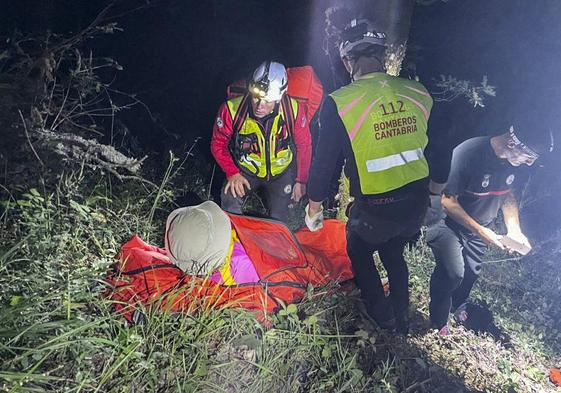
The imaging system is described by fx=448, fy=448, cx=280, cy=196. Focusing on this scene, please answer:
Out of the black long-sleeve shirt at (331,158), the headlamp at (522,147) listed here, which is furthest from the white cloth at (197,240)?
the headlamp at (522,147)

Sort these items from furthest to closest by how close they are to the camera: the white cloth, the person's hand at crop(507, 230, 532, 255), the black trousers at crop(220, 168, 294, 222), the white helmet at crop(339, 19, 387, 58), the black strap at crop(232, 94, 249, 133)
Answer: the black trousers at crop(220, 168, 294, 222)
the black strap at crop(232, 94, 249, 133)
the person's hand at crop(507, 230, 532, 255)
the white helmet at crop(339, 19, 387, 58)
the white cloth

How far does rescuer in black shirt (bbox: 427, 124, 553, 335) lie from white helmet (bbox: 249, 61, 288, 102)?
59.9 inches

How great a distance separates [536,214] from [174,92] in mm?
4712

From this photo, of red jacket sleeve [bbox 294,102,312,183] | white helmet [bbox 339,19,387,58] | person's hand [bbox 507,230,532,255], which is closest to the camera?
white helmet [bbox 339,19,387,58]

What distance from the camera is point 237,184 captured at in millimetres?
3998

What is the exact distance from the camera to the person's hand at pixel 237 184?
13.1ft

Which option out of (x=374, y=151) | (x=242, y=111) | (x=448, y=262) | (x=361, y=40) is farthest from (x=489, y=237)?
(x=242, y=111)

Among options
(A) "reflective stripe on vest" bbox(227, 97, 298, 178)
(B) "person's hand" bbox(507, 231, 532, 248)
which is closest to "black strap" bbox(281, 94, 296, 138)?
(A) "reflective stripe on vest" bbox(227, 97, 298, 178)

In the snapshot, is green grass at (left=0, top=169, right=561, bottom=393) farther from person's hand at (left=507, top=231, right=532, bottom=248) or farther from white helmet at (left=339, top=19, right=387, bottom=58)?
white helmet at (left=339, top=19, right=387, bottom=58)

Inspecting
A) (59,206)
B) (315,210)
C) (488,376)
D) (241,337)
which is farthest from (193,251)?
(488,376)

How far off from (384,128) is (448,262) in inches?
55.6

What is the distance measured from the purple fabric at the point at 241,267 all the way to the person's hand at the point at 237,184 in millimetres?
989

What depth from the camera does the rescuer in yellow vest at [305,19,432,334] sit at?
3.01 m

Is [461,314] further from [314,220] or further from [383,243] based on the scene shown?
[314,220]
